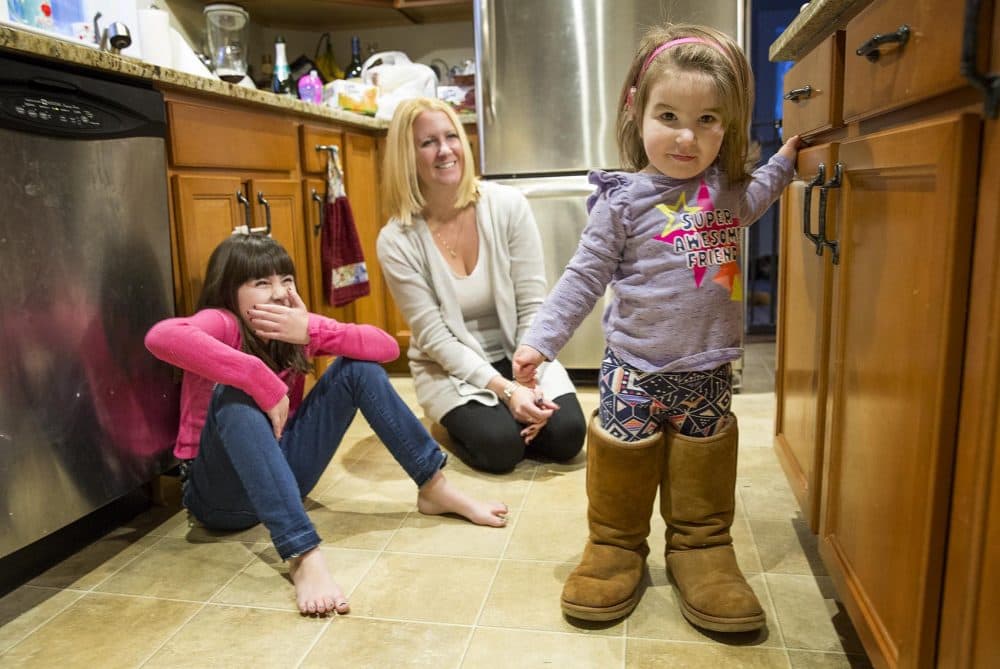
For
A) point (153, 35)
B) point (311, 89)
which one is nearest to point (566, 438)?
point (153, 35)

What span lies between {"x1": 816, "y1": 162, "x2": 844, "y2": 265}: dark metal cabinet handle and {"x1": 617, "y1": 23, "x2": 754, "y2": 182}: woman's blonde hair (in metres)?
0.14

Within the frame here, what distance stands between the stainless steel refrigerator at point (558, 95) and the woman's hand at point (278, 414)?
52.1 inches

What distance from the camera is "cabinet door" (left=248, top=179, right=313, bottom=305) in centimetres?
192

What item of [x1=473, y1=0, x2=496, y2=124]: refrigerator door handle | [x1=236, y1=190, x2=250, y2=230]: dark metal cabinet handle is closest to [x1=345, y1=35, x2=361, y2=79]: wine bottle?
[x1=473, y1=0, x2=496, y2=124]: refrigerator door handle

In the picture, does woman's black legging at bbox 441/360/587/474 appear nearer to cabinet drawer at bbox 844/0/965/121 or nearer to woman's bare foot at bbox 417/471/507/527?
woman's bare foot at bbox 417/471/507/527

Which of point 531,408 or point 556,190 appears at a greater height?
point 556,190

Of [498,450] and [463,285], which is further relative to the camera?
[463,285]

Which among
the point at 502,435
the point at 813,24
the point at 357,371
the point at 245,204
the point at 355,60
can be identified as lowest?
the point at 502,435

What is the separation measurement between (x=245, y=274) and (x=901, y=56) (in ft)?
3.61

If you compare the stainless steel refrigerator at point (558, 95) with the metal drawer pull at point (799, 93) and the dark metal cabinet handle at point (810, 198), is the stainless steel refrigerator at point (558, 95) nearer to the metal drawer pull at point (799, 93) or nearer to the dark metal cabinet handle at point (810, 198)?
the metal drawer pull at point (799, 93)

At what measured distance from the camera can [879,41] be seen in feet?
2.72

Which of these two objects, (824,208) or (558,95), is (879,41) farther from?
(558,95)

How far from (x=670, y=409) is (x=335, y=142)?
1588mm

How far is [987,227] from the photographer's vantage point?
2.15 ft
